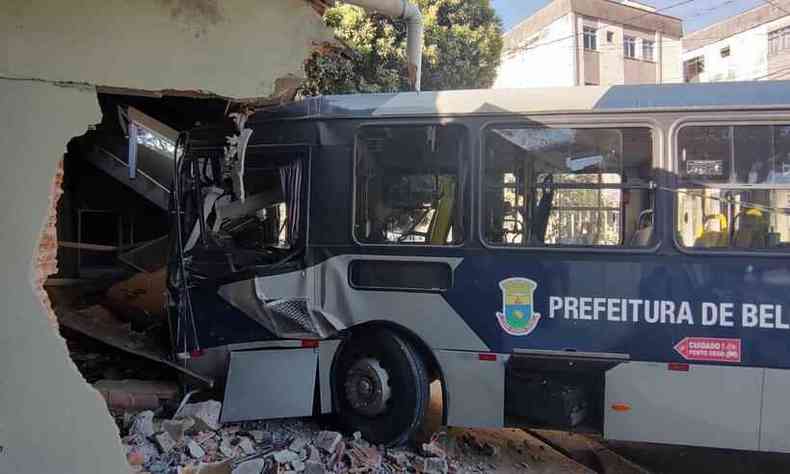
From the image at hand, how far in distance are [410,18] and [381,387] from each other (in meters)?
3.16

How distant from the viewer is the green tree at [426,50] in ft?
33.5

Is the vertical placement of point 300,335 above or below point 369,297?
below

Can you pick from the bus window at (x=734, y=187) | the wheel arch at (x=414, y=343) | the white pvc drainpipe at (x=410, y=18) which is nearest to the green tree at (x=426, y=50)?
the white pvc drainpipe at (x=410, y=18)

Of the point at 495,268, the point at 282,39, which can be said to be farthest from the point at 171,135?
the point at 495,268

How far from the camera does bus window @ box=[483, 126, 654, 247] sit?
432 cm

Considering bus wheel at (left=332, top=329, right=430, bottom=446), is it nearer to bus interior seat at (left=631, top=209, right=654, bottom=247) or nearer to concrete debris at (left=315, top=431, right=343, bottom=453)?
concrete debris at (left=315, top=431, right=343, bottom=453)

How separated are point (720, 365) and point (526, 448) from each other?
65.5 inches

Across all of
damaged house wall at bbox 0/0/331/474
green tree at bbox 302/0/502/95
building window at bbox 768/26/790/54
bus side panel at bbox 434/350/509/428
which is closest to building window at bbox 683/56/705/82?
building window at bbox 768/26/790/54

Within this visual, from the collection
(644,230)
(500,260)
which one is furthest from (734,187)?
(500,260)

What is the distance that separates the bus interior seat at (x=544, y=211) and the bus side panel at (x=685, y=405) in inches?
42.7

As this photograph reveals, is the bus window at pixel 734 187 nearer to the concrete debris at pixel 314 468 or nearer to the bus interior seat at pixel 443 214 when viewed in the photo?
the bus interior seat at pixel 443 214

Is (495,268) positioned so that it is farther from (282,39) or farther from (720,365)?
(282,39)

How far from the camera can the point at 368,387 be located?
469 centimetres

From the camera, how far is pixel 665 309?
4.20 metres
